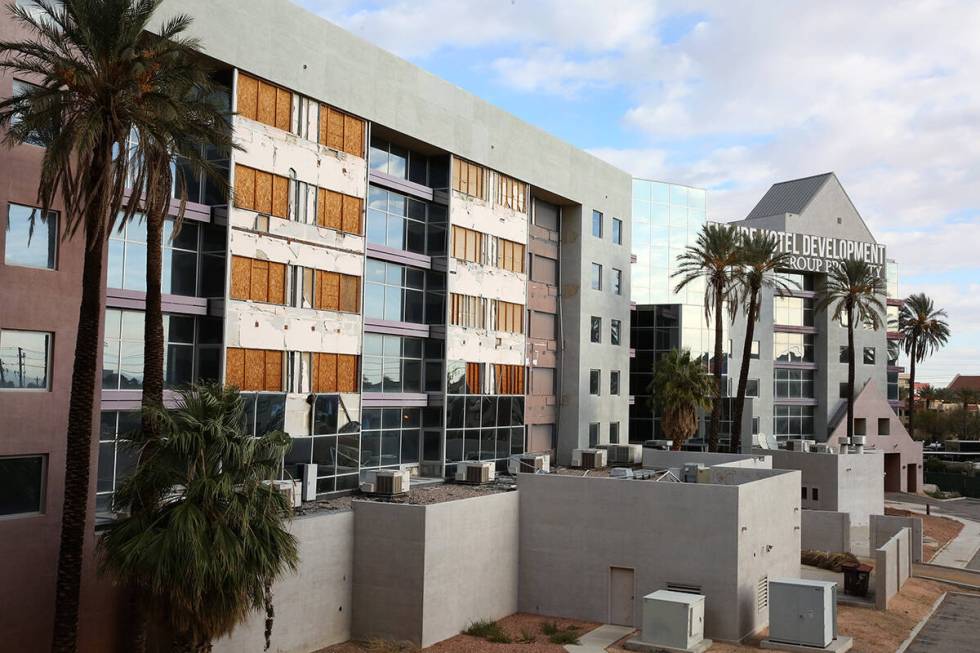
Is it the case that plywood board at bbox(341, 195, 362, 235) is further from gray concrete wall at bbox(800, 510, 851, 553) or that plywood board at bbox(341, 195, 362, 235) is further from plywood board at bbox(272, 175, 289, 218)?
gray concrete wall at bbox(800, 510, 851, 553)

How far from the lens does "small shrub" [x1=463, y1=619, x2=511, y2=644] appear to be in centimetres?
2806

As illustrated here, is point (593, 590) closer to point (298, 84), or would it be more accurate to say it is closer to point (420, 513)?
point (420, 513)

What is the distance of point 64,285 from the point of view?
23.1 metres

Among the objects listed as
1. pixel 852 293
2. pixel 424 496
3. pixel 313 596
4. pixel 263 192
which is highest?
pixel 852 293

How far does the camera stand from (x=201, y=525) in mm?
19797

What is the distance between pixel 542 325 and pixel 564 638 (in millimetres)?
25387

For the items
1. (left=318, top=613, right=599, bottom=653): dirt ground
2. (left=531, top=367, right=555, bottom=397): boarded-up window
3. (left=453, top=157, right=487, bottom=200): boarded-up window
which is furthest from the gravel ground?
(left=531, top=367, right=555, bottom=397): boarded-up window

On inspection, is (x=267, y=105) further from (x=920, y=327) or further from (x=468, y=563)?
(x=920, y=327)

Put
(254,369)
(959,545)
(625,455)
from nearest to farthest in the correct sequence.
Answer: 1. (254,369)
2. (625,455)
3. (959,545)

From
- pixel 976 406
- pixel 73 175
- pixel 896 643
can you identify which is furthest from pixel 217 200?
pixel 976 406

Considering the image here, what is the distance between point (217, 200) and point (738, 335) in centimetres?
4887

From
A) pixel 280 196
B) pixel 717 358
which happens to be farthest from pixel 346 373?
pixel 717 358

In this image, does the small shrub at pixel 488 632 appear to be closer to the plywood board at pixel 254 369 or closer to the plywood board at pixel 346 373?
the plywood board at pixel 254 369

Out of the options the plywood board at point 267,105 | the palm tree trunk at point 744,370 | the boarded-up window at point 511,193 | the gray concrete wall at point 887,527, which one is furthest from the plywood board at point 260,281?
the gray concrete wall at point 887,527
